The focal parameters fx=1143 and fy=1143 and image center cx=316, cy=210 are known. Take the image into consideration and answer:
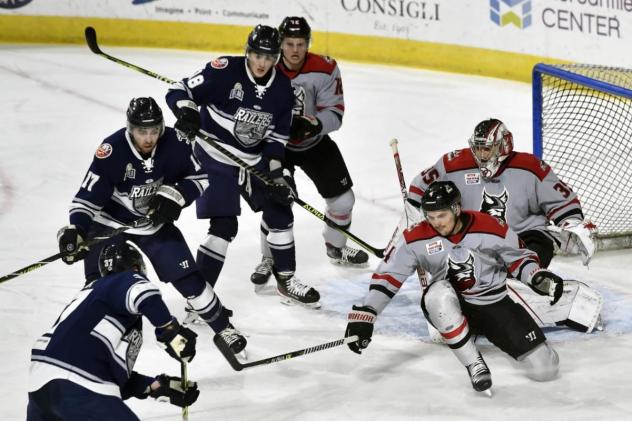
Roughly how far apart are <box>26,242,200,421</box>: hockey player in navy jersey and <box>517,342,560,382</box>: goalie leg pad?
138 cm

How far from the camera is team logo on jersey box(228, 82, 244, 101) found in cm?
478

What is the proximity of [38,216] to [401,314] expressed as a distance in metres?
2.25

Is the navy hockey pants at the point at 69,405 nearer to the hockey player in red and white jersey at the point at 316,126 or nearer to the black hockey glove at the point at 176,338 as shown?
the black hockey glove at the point at 176,338

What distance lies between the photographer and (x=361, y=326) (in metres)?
3.99

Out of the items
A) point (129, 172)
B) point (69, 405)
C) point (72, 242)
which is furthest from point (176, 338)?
point (129, 172)

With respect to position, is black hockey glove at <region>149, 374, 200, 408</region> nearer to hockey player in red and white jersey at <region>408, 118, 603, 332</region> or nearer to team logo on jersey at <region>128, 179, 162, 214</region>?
team logo on jersey at <region>128, 179, 162, 214</region>

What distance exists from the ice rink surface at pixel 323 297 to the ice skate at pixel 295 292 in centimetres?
4

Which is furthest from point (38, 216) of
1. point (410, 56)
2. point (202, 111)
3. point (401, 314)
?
point (410, 56)

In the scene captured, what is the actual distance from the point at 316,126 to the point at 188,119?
75cm

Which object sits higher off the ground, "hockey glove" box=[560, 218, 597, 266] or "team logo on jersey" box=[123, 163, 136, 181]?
"team logo on jersey" box=[123, 163, 136, 181]

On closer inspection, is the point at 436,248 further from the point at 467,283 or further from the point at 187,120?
the point at 187,120

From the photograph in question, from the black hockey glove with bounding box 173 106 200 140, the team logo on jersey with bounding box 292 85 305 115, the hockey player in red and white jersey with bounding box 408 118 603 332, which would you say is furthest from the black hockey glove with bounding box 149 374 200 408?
the team logo on jersey with bounding box 292 85 305 115

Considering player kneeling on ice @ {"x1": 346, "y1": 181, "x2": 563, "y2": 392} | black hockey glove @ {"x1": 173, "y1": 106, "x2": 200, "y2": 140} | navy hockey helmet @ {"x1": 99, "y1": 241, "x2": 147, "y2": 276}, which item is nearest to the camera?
navy hockey helmet @ {"x1": 99, "y1": 241, "x2": 147, "y2": 276}

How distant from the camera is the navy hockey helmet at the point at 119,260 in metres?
3.43
